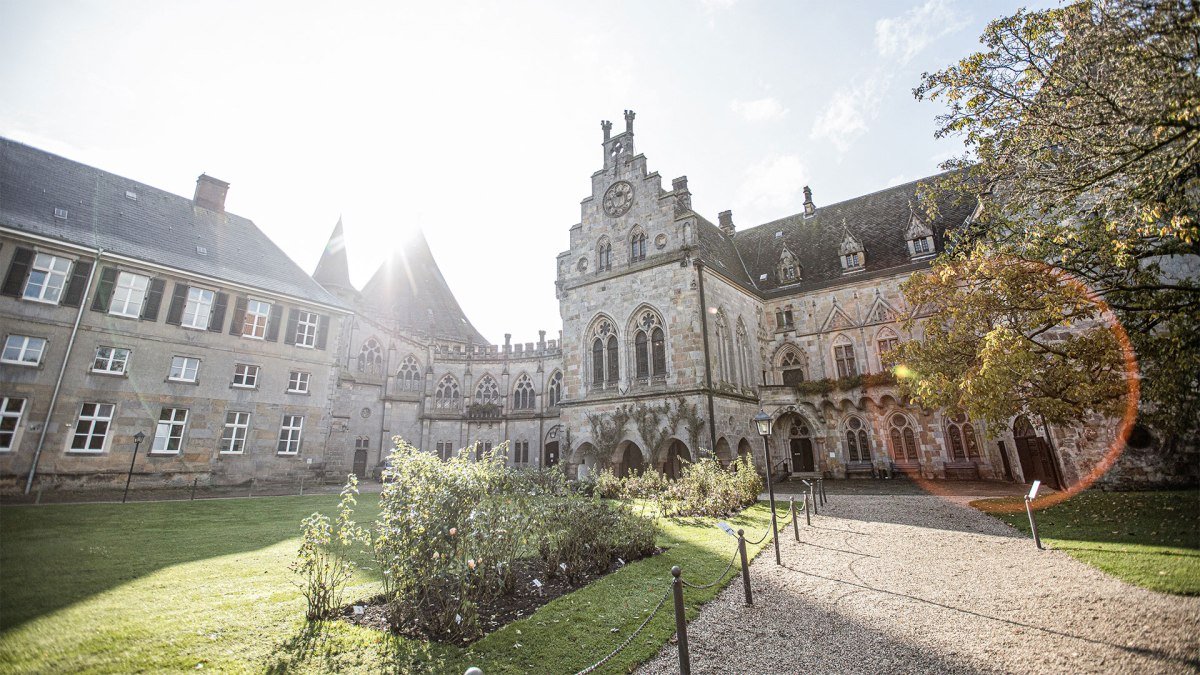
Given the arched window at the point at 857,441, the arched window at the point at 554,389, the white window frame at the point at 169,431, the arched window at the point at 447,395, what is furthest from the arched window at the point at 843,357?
the white window frame at the point at 169,431

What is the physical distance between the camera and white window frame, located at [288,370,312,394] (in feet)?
69.2

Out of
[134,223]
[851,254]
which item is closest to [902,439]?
[851,254]

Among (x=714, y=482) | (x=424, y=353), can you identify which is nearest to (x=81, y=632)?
(x=714, y=482)

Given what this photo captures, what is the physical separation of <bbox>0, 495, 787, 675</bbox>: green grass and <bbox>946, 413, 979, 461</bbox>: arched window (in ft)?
55.4

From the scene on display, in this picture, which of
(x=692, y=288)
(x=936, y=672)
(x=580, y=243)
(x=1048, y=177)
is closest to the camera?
(x=936, y=672)

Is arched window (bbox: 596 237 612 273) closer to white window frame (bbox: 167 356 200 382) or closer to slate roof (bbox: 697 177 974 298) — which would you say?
slate roof (bbox: 697 177 974 298)

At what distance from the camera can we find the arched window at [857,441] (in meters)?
22.4

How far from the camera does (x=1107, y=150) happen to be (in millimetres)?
6980

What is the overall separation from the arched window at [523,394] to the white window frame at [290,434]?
600 inches

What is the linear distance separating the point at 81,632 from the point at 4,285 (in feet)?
61.3

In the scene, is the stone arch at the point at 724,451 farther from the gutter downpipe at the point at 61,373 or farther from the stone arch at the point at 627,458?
the gutter downpipe at the point at 61,373

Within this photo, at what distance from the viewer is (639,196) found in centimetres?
2233

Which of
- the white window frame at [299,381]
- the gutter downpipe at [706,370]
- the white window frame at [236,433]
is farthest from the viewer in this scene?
the white window frame at [299,381]

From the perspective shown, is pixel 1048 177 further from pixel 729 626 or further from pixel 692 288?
pixel 692 288
